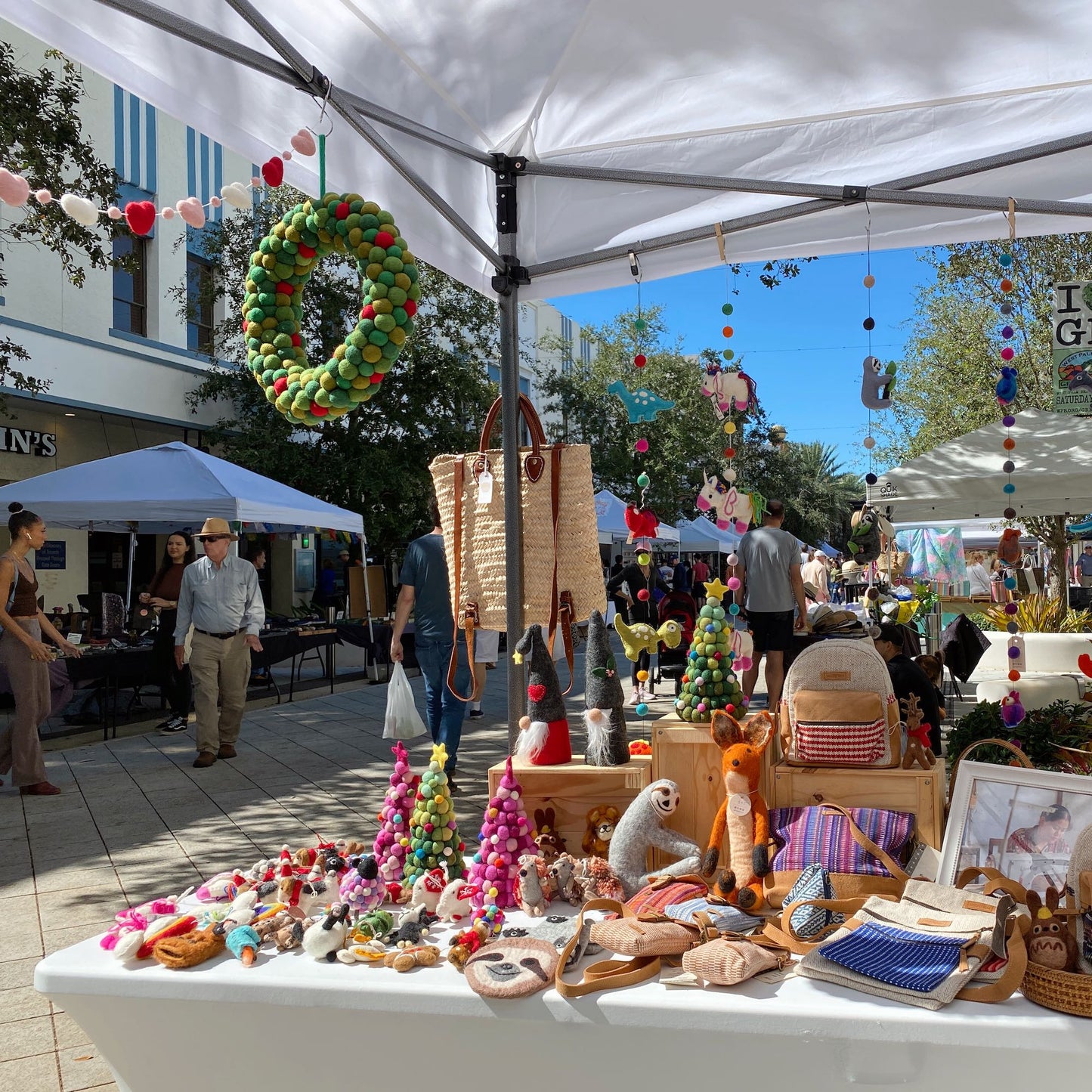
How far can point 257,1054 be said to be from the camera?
192 cm

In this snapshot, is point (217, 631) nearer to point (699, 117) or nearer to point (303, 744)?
point (303, 744)

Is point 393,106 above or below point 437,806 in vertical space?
above

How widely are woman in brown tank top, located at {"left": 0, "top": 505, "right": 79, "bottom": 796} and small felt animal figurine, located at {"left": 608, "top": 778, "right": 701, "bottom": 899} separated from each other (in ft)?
14.8

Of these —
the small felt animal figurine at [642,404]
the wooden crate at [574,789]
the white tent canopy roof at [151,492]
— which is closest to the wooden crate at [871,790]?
the wooden crate at [574,789]

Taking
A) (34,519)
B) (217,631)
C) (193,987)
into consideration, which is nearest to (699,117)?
(193,987)

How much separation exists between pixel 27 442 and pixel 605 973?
12602 mm

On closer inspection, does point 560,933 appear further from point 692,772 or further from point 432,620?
point 432,620

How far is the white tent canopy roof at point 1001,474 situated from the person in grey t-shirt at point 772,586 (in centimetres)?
76

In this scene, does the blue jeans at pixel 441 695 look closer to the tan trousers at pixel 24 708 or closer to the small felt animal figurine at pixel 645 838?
the tan trousers at pixel 24 708

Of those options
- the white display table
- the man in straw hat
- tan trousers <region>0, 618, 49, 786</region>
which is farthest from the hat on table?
the white display table

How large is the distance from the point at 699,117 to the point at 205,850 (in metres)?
4.01

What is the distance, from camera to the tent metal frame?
2.90 meters

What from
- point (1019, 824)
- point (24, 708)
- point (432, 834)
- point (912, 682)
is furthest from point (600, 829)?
point (24, 708)

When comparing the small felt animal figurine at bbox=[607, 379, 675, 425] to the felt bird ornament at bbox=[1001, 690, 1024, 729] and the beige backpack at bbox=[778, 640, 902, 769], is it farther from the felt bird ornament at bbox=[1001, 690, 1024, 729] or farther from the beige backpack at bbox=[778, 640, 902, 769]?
the felt bird ornament at bbox=[1001, 690, 1024, 729]
